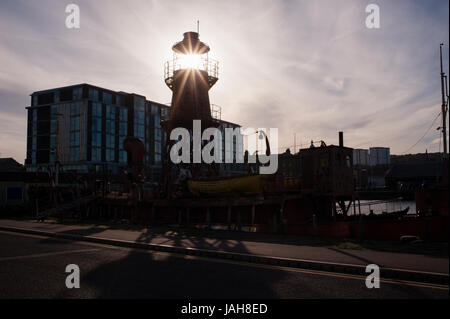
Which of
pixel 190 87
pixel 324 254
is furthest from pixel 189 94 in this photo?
pixel 324 254

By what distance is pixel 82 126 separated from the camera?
8075 cm

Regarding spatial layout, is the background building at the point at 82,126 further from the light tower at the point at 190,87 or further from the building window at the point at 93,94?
the light tower at the point at 190,87

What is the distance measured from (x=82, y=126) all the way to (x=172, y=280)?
77855 millimetres

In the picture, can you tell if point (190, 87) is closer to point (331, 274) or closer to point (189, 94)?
point (189, 94)

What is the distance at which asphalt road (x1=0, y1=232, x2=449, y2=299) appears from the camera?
27.8 feet

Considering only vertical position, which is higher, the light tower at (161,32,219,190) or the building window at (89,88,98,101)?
the building window at (89,88,98,101)

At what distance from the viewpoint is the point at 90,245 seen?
1700 cm

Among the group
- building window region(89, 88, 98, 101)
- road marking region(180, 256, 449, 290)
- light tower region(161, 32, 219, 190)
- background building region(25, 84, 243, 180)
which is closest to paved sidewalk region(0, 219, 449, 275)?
road marking region(180, 256, 449, 290)

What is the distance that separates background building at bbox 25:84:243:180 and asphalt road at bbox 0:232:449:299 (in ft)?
222

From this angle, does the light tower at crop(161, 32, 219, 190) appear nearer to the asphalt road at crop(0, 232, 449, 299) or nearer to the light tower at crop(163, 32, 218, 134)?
the light tower at crop(163, 32, 218, 134)

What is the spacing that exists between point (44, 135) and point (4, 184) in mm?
43110

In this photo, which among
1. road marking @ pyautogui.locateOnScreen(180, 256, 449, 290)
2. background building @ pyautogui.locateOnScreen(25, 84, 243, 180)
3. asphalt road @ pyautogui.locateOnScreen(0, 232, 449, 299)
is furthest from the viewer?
background building @ pyautogui.locateOnScreen(25, 84, 243, 180)
